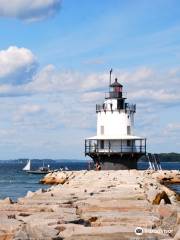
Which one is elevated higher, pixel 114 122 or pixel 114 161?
pixel 114 122

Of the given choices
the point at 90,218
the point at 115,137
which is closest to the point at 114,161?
the point at 115,137

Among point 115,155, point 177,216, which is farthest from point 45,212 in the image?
point 115,155

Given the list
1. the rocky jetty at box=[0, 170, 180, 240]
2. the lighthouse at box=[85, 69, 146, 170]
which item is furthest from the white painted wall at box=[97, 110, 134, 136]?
the rocky jetty at box=[0, 170, 180, 240]

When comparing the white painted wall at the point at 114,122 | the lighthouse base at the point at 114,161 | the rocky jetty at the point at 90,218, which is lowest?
the rocky jetty at the point at 90,218

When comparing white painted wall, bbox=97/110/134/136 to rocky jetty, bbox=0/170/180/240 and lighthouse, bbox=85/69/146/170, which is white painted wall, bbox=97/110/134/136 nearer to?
lighthouse, bbox=85/69/146/170

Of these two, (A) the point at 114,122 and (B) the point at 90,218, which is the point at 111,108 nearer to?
(A) the point at 114,122

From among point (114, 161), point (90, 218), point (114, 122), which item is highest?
point (114, 122)

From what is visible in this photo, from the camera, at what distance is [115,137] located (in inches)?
1585

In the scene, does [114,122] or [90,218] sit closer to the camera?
[90,218]

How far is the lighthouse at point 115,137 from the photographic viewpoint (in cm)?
4050

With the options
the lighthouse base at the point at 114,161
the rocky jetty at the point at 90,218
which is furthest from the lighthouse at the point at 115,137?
the rocky jetty at the point at 90,218

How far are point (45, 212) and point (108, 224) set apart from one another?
212cm

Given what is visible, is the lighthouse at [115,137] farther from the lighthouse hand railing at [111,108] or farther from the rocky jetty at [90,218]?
the rocky jetty at [90,218]

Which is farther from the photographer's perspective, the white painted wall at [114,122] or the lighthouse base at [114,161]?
the white painted wall at [114,122]
